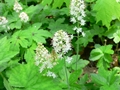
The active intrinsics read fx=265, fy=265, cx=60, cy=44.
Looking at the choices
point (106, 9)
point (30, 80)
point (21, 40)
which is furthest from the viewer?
point (21, 40)

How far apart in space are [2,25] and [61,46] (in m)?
1.39

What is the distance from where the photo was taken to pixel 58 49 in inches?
55.0

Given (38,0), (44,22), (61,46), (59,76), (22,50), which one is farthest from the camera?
(38,0)

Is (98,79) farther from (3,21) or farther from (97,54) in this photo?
(3,21)

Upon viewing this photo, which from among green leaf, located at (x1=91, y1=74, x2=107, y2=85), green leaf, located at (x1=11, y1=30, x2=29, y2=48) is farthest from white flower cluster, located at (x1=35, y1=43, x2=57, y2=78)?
green leaf, located at (x1=11, y1=30, x2=29, y2=48)

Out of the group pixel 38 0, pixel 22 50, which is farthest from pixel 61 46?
pixel 38 0

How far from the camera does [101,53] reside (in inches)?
98.6

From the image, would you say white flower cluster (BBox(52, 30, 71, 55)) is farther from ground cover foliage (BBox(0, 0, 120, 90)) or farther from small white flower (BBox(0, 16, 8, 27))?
small white flower (BBox(0, 16, 8, 27))

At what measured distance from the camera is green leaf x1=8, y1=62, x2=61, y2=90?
149cm

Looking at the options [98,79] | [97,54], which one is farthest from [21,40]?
[98,79]

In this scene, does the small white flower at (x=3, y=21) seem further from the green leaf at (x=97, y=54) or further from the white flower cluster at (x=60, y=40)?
the white flower cluster at (x=60, y=40)

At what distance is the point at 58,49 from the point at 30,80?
27 centimetres

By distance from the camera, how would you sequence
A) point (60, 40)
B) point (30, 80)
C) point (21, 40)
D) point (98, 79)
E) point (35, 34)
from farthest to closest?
point (35, 34) < point (21, 40) < point (98, 79) < point (30, 80) < point (60, 40)

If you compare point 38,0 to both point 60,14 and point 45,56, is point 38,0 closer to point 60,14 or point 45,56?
point 60,14
